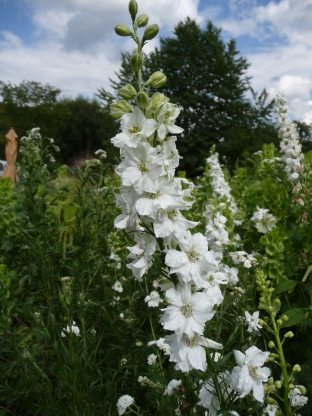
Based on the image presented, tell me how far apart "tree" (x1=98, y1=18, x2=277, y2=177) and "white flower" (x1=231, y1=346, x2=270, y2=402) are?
25373 mm

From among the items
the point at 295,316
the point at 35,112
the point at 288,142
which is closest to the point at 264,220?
the point at 295,316

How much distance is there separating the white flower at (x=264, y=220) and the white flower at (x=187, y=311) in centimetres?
166

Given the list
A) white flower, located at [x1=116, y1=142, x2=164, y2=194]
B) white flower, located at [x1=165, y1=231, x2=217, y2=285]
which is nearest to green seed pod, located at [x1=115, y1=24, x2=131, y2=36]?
white flower, located at [x1=116, y1=142, x2=164, y2=194]

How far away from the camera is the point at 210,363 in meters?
1.50

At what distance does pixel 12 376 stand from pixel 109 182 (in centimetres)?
294

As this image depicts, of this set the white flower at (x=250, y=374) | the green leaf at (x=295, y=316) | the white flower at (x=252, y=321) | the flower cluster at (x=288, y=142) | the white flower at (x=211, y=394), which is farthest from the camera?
the flower cluster at (x=288, y=142)

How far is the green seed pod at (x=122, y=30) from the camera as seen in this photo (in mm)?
1656

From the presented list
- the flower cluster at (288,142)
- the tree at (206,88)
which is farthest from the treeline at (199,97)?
the flower cluster at (288,142)

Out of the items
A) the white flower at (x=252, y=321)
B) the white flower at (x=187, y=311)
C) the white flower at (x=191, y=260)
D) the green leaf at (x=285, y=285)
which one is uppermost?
the white flower at (x=191, y=260)

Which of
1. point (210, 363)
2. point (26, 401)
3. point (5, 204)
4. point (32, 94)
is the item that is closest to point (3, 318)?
point (26, 401)

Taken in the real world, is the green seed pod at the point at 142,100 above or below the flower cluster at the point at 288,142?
below

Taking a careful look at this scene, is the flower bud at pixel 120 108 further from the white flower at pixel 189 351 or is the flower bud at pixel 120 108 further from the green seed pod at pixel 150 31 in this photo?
the white flower at pixel 189 351

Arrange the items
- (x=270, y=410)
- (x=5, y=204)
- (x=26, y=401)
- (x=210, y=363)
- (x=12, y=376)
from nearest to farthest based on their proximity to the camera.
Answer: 1. (x=210, y=363)
2. (x=270, y=410)
3. (x=26, y=401)
4. (x=12, y=376)
5. (x=5, y=204)

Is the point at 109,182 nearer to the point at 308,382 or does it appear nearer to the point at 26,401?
Answer: the point at 26,401
